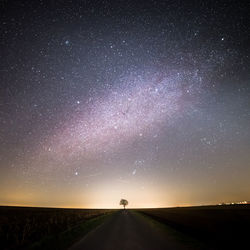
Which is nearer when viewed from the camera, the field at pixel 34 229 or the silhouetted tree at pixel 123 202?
the field at pixel 34 229

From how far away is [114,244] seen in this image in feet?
30.4

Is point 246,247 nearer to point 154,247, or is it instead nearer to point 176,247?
point 176,247

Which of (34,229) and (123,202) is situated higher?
(123,202)

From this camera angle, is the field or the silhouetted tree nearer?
the field

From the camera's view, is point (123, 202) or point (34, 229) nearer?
point (34, 229)

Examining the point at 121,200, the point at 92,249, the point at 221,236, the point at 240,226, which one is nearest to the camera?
the point at 92,249

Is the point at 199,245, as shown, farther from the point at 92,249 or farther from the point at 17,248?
the point at 17,248

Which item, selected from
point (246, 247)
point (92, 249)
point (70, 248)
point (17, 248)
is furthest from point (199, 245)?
point (17, 248)

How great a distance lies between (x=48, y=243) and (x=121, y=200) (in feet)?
546

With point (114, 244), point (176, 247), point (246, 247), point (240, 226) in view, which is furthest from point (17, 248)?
point (240, 226)

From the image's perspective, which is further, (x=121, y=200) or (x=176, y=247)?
(x=121, y=200)

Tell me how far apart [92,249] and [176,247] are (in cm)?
360

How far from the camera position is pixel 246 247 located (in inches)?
331

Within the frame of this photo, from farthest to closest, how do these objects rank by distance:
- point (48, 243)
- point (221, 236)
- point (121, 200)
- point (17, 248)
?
point (121, 200)
point (221, 236)
point (48, 243)
point (17, 248)
